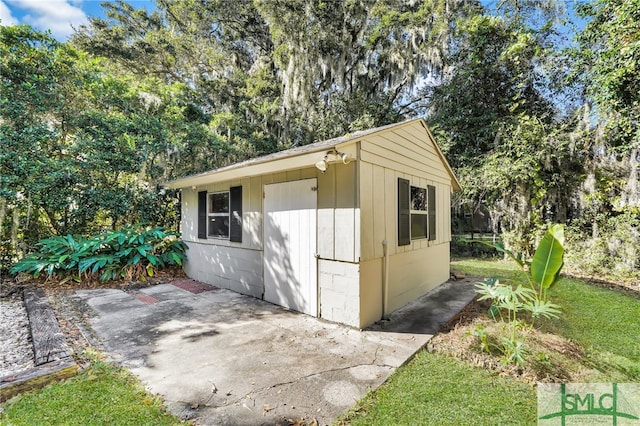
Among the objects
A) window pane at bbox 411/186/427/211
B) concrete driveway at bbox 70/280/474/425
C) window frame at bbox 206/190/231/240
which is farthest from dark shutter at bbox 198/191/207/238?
window pane at bbox 411/186/427/211

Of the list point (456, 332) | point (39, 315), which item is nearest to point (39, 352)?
point (39, 315)

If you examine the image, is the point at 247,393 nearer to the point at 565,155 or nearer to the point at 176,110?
the point at 176,110

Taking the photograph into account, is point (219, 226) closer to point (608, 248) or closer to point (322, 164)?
point (322, 164)

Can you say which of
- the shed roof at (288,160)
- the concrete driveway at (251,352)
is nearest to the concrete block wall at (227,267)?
the concrete driveway at (251,352)

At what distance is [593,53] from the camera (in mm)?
7363

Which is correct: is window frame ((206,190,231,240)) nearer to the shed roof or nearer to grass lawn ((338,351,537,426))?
the shed roof

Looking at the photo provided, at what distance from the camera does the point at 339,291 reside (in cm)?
396

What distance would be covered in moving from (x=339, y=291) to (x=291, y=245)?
1.14 meters

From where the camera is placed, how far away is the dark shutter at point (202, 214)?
21.2 ft

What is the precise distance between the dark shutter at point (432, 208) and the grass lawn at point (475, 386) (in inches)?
94.0

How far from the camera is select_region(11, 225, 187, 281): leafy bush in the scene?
Result: 6145 millimetres

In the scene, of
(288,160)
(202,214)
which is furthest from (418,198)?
(202,214)

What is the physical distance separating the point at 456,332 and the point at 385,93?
10486 millimetres

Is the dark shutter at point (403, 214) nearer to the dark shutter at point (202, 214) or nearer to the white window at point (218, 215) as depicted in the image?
the white window at point (218, 215)
